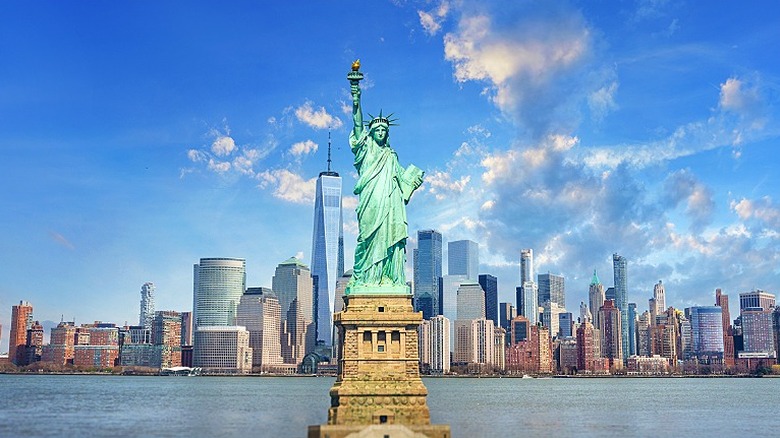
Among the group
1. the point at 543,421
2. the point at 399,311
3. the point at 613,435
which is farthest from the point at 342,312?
the point at 543,421

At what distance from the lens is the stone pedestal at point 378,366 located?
53.8 metres

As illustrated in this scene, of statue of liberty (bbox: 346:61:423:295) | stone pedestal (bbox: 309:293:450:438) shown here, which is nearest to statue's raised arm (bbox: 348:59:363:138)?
statue of liberty (bbox: 346:61:423:295)

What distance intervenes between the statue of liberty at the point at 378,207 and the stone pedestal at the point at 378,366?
52.5 inches

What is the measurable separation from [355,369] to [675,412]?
6213 cm

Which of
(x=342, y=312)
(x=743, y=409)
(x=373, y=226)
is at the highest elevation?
(x=373, y=226)

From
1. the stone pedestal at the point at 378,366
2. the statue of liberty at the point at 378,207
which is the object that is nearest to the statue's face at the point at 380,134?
the statue of liberty at the point at 378,207

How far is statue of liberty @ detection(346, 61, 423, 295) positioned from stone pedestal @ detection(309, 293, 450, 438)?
133 cm

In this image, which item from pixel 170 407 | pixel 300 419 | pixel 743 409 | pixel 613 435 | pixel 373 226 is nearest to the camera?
pixel 373 226

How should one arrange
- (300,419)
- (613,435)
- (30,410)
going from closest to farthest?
(613,435) < (300,419) < (30,410)

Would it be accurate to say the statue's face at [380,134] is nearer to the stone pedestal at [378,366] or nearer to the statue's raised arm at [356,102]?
the statue's raised arm at [356,102]

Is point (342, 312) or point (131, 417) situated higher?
point (342, 312)

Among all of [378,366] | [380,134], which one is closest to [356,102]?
[380,134]

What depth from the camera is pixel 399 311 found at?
55.8m

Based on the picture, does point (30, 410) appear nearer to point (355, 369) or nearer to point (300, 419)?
point (300, 419)
